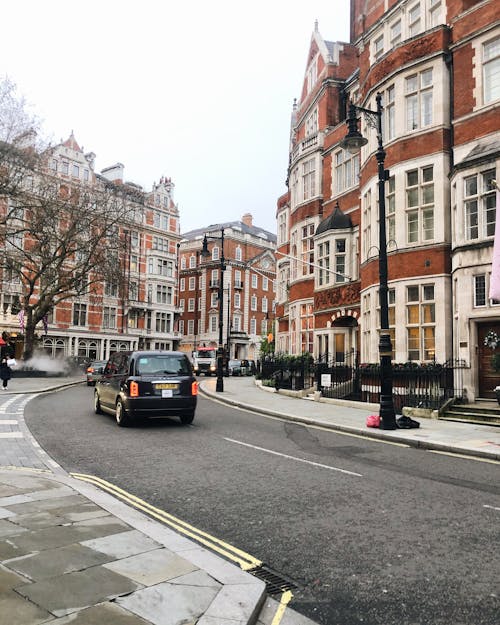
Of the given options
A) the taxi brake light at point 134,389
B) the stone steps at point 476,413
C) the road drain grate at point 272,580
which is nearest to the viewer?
the road drain grate at point 272,580

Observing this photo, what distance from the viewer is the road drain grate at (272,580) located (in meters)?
4.01

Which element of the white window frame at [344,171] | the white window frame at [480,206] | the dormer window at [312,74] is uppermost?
the dormer window at [312,74]

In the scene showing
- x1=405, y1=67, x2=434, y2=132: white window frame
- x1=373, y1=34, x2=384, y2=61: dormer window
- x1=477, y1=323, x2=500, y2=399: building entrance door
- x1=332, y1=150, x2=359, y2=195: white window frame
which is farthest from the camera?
x1=332, y1=150, x2=359, y2=195: white window frame

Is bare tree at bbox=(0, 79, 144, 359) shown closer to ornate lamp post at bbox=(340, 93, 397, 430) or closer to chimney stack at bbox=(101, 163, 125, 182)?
ornate lamp post at bbox=(340, 93, 397, 430)

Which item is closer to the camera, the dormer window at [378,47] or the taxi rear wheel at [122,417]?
the taxi rear wheel at [122,417]

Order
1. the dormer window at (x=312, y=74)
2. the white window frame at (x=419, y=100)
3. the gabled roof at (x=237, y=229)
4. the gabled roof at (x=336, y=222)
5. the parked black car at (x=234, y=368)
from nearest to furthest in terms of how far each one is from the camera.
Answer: the white window frame at (x=419, y=100) < the gabled roof at (x=336, y=222) < the dormer window at (x=312, y=74) < the parked black car at (x=234, y=368) < the gabled roof at (x=237, y=229)

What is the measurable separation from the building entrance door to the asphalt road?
6.20m

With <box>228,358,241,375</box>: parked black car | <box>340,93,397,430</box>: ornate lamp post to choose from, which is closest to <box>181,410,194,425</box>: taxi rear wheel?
<box>340,93,397,430</box>: ornate lamp post

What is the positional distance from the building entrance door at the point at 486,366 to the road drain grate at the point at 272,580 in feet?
44.9

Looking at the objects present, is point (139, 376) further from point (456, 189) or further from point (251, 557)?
point (456, 189)

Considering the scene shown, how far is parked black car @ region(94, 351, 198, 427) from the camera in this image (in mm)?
12523

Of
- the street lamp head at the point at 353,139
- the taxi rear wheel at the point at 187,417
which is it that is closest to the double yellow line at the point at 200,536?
the taxi rear wheel at the point at 187,417

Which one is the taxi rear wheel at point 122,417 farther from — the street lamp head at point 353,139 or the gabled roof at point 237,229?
the gabled roof at point 237,229

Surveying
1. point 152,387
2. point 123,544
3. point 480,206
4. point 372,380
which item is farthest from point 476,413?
point 123,544
